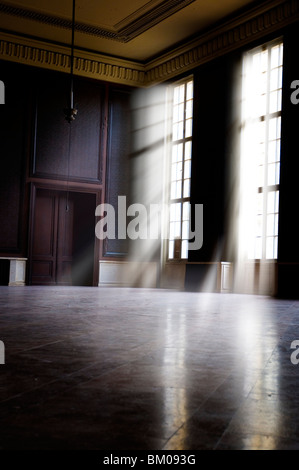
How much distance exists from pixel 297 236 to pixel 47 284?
5.78 meters

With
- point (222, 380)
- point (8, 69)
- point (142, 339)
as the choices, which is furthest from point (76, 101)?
point (222, 380)

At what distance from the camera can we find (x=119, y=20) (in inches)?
415

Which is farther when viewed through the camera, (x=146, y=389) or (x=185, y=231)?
(x=185, y=231)

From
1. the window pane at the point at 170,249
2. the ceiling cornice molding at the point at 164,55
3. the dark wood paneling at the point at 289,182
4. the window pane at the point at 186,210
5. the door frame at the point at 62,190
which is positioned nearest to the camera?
the dark wood paneling at the point at 289,182

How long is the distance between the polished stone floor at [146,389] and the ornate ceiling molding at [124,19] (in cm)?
807

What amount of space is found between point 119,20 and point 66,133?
2792mm

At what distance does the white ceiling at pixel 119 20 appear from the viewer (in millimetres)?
9844

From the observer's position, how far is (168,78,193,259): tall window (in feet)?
38.5

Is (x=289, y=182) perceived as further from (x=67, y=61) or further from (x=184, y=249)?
(x=67, y=61)

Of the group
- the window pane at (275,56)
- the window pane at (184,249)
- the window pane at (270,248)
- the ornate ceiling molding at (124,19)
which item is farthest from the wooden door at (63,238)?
the window pane at (275,56)

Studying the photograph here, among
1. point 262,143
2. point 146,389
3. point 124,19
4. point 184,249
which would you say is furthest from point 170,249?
point 146,389

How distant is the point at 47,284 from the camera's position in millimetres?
11625

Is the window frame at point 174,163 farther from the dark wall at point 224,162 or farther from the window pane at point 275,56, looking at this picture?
the window pane at point 275,56

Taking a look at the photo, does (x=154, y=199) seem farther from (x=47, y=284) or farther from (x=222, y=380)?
(x=222, y=380)
